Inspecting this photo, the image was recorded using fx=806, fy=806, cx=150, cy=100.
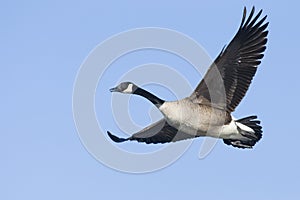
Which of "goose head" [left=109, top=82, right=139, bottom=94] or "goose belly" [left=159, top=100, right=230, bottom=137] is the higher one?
"goose head" [left=109, top=82, right=139, bottom=94]

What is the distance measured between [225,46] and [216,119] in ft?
5.18

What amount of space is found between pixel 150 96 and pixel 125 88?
2.31ft

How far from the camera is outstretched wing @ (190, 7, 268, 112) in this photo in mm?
16766

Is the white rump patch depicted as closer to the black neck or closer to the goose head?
the black neck

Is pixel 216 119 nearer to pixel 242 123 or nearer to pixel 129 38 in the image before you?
pixel 242 123

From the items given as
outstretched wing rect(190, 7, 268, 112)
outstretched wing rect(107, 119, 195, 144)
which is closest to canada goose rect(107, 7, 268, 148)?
outstretched wing rect(190, 7, 268, 112)

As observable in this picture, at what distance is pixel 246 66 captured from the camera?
55.6 feet

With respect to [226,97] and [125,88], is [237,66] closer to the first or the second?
[226,97]

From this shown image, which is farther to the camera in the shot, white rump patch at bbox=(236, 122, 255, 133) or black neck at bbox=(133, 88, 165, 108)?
white rump patch at bbox=(236, 122, 255, 133)

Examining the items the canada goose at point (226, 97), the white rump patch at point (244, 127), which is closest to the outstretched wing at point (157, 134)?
the canada goose at point (226, 97)

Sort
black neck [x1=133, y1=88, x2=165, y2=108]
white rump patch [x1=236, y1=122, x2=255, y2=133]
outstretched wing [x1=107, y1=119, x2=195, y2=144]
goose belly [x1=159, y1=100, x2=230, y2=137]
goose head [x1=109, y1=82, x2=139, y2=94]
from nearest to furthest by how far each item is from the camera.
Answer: goose belly [x1=159, y1=100, x2=230, y2=137] → black neck [x1=133, y1=88, x2=165, y2=108] → white rump patch [x1=236, y1=122, x2=255, y2=133] → goose head [x1=109, y1=82, x2=139, y2=94] → outstretched wing [x1=107, y1=119, x2=195, y2=144]

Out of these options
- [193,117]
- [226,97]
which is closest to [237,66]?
[226,97]

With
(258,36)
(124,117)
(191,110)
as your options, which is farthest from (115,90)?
(258,36)

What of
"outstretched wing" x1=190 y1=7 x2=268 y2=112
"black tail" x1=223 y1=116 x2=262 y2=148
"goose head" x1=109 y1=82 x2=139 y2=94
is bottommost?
"black tail" x1=223 y1=116 x2=262 y2=148
